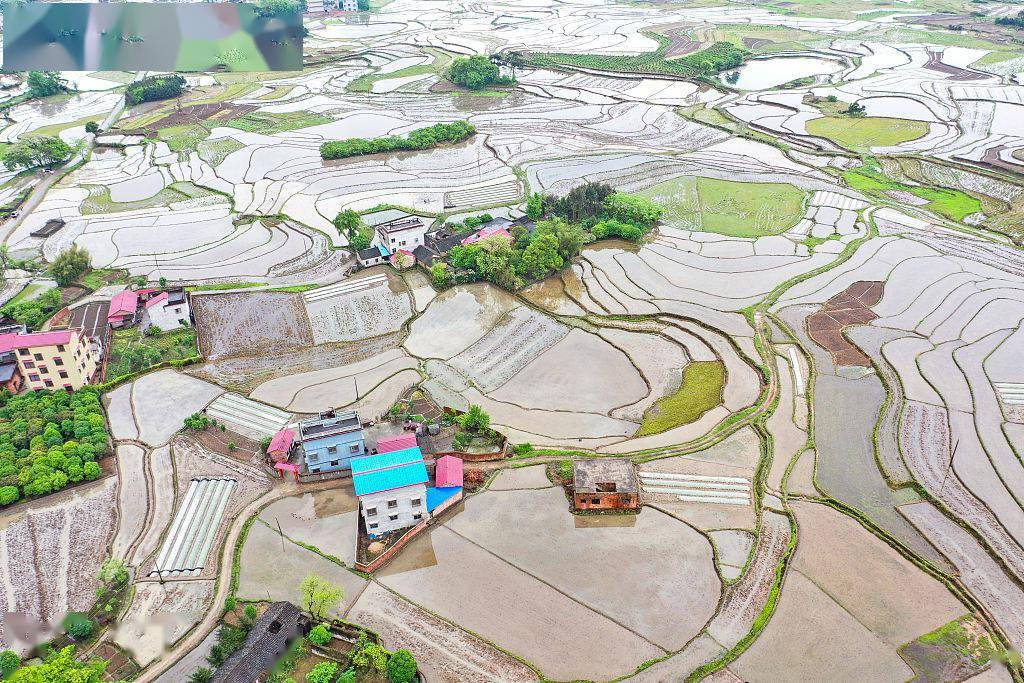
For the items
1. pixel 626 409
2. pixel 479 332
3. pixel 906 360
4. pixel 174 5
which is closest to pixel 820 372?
pixel 906 360

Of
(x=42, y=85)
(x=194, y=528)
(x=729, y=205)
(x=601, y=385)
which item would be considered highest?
(x=42, y=85)

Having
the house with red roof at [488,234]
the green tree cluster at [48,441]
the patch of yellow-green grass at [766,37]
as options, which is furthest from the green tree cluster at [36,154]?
the patch of yellow-green grass at [766,37]

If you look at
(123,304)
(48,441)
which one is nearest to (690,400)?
(48,441)

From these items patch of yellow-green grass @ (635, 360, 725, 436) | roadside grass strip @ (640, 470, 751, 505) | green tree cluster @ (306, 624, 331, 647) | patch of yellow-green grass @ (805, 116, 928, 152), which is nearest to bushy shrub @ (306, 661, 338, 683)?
green tree cluster @ (306, 624, 331, 647)

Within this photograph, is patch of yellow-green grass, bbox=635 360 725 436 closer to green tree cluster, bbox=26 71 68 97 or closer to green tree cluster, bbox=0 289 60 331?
green tree cluster, bbox=0 289 60 331

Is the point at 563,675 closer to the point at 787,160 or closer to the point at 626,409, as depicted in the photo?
the point at 626,409

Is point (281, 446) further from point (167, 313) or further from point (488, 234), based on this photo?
point (488, 234)
